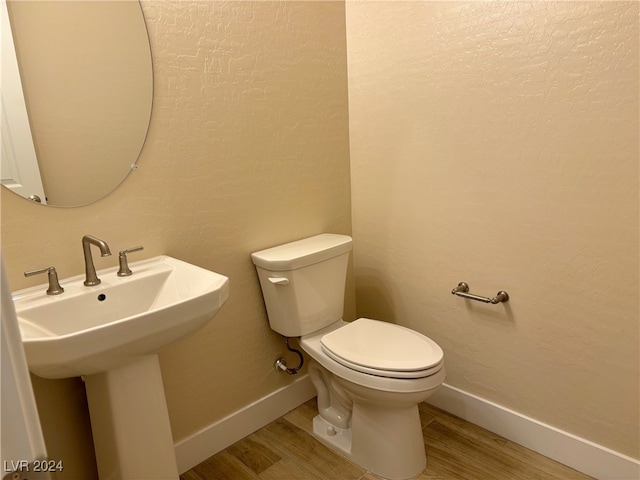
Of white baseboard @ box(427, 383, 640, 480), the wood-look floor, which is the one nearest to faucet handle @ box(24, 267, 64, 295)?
the wood-look floor

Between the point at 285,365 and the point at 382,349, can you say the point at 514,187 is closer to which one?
the point at 382,349

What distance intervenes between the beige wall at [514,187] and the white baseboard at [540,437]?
32mm

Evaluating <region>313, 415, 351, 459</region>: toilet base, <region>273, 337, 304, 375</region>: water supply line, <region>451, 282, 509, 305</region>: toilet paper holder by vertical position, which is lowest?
<region>313, 415, 351, 459</region>: toilet base

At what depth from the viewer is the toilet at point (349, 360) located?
4.79 feet

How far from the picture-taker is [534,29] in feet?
4.66

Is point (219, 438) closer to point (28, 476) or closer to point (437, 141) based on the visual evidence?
point (28, 476)

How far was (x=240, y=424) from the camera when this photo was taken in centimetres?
182

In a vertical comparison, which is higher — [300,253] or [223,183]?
[223,183]

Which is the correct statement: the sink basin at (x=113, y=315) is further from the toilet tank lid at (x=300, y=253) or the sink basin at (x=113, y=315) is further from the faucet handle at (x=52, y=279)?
the toilet tank lid at (x=300, y=253)

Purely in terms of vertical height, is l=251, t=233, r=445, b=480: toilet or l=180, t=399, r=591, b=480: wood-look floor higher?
l=251, t=233, r=445, b=480: toilet

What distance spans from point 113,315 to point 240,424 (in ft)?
2.68

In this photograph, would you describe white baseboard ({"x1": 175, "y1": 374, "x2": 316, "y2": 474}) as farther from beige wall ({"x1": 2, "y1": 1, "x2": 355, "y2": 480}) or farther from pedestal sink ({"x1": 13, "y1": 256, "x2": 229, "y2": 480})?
pedestal sink ({"x1": 13, "y1": 256, "x2": 229, "y2": 480})

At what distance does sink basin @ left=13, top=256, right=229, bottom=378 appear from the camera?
945 millimetres

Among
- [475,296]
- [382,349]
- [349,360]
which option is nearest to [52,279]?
[349,360]
